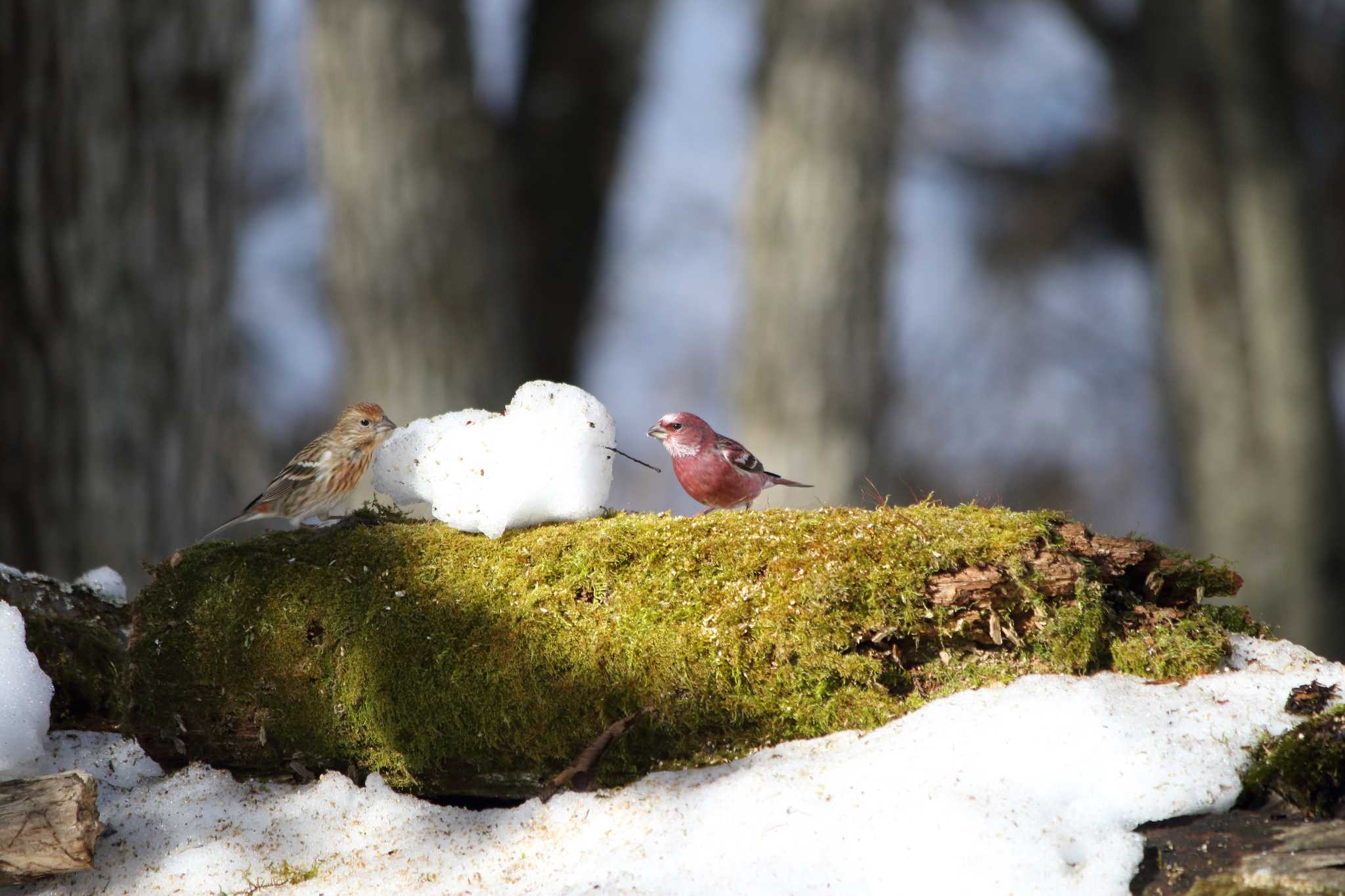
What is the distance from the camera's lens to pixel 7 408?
4367 mm

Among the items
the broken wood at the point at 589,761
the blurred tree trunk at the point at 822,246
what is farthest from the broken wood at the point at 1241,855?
the blurred tree trunk at the point at 822,246

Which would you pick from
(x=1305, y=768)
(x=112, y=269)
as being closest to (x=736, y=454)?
(x=1305, y=768)

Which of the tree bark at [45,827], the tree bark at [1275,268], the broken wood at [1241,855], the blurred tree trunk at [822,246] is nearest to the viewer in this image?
the broken wood at [1241,855]

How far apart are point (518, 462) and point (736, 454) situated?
2.02ft

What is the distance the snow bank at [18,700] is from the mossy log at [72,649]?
0.29 metres

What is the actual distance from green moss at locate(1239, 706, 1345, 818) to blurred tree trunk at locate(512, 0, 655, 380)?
817cm

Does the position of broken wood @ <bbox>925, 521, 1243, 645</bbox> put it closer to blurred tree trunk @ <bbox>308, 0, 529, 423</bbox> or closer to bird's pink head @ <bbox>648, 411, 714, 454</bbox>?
bird's pink head @ <bbox>648, 411, 714, 454</bbox>

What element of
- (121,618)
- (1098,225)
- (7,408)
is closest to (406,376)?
(7,408)

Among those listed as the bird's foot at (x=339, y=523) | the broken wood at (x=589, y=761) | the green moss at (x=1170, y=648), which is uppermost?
the bird's foot at (x=339, y=523)

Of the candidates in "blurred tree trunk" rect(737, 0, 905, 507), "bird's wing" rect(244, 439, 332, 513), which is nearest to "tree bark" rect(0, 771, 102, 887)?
"bird's wing" rect(244, 439, 332, 513)

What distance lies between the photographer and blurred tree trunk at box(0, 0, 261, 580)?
4.36 metres

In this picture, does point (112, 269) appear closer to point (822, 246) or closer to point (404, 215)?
point (404, 215)

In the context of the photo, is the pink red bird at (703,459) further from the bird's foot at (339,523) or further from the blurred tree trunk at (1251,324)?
the blurred tree trunk at (1251,324)

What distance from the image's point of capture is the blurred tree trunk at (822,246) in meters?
7.19
